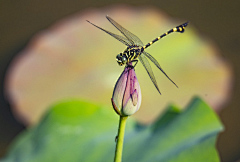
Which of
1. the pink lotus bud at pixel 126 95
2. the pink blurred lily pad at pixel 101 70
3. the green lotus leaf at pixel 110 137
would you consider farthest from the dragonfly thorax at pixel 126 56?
the pink blurred lily pad at pixel 101 70

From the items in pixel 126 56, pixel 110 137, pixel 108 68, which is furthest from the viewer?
pixel 108 68

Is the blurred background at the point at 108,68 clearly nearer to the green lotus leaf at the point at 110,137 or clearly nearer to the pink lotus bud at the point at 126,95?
the green lotus leaf at the point at 110,137

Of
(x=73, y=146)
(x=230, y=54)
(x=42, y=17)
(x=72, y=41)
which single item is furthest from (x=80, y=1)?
(x=73, y=146)

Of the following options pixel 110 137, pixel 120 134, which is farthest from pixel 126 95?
pixel 110 137

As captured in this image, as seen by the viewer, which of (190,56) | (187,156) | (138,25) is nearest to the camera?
(187,156)

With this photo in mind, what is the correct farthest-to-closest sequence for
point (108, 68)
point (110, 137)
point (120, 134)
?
point (108, 68), point (110, 137), point (120, 134)

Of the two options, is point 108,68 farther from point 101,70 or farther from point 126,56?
point 126,56

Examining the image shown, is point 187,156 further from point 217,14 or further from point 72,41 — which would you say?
point 217,14
